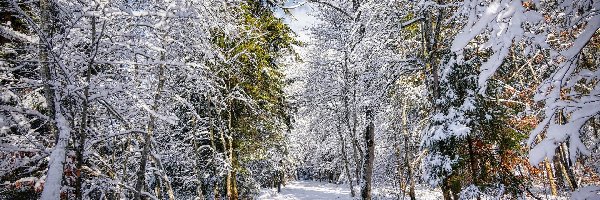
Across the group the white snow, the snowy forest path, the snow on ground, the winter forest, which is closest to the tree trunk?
the winter forest

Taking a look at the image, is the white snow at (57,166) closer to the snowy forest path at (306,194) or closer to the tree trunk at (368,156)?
the tree trunk at (368,156)

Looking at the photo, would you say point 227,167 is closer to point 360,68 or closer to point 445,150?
point 360,68

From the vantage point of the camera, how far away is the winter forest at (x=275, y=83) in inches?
83.4

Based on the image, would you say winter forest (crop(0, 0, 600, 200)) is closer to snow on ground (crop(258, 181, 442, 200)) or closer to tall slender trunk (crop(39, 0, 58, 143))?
tall slender trunk (crop(39, 0, 58, 143))

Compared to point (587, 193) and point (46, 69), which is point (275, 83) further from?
point (587, 193)

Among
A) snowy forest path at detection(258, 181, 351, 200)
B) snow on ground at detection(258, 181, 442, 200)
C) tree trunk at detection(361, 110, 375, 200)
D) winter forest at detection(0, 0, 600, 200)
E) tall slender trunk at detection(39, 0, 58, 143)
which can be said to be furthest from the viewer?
snowy forest path at detection(258, 181, 351, 200)

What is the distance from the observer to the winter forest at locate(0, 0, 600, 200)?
6.95 feet

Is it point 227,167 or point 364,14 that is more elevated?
point 364,14

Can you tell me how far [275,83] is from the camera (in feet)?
43.5

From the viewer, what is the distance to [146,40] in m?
5.27

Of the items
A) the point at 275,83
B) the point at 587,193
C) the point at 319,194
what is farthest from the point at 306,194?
the point at 587,193

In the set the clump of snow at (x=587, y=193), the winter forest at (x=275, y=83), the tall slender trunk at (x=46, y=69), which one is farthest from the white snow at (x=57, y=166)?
the clump of snow at (x=587, y=193)

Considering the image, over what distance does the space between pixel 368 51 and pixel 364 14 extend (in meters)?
1.04

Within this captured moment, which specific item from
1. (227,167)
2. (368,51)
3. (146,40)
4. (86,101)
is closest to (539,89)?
(86,101)
